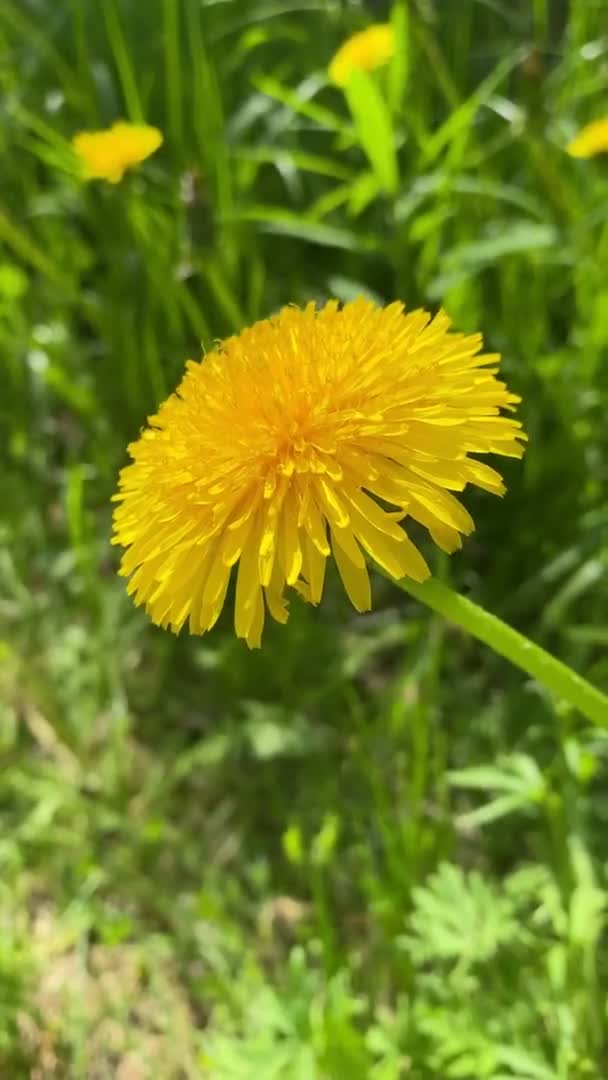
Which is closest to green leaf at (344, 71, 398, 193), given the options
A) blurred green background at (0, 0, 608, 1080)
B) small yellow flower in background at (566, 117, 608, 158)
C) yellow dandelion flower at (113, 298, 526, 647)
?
blurred green background at (0, 0, 608, 1080)

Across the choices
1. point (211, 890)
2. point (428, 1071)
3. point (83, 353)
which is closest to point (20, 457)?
point (83, 353)

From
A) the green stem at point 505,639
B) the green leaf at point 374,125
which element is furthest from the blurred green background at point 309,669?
the green stem at point 505,639

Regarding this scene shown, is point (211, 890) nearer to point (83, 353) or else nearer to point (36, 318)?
point (83, 353)

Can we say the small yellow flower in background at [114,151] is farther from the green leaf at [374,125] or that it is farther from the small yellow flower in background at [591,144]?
the small yellow flower in background at [591,144]

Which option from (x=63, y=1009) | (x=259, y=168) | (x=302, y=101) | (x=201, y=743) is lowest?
(x=63, y=1009)

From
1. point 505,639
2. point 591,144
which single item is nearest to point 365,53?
point 591,144

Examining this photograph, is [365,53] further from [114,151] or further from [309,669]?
[309,669]

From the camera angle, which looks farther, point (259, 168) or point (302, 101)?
point (259, 168)
